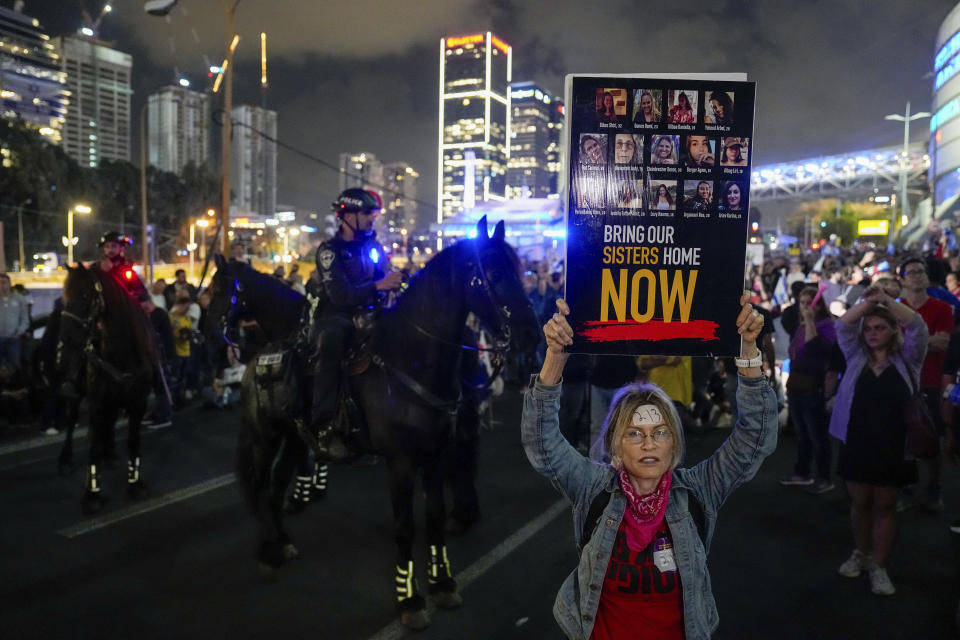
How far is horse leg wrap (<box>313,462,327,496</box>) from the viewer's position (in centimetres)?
678

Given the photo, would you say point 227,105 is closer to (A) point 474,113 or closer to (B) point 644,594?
(B) point 644,594

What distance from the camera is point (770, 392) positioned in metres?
2.31

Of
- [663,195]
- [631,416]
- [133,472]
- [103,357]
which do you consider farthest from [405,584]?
[103,357]

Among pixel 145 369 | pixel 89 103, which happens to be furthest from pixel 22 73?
pixel 145 369

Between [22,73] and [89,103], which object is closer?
[22,73]

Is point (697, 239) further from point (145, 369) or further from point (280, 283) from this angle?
point (145, 369)

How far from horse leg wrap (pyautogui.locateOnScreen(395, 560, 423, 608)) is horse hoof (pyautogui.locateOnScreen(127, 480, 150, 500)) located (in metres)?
3.66

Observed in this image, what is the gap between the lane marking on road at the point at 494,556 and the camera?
4.25 metres

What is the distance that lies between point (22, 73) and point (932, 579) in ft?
414

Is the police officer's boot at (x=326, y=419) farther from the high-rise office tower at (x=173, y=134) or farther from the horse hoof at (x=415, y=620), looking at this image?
the high-rise office tower at (x=173, y=134)

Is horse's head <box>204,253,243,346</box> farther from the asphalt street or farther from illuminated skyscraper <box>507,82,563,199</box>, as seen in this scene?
illuminated skyscraper <box>507,82,563,199</box>

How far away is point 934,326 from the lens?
21.5ft

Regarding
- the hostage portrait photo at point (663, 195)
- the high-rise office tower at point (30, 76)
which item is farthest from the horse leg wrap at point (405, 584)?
the high-rise office tower at point (30, 76)

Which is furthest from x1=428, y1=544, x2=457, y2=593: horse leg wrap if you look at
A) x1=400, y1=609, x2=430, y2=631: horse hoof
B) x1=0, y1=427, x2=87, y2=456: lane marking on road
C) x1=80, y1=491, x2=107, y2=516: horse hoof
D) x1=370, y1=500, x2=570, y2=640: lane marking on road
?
x1=0, y1=427, x2=87, y2=456: lane marking on road
